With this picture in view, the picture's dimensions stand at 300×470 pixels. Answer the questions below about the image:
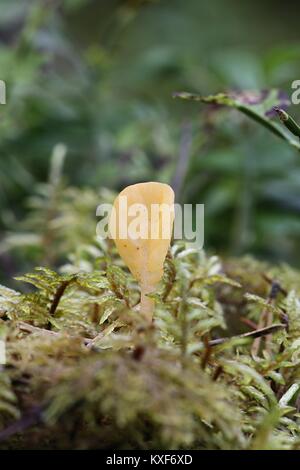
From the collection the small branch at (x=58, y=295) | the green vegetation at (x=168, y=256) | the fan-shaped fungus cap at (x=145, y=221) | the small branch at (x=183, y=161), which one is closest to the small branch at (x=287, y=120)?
the green vegetation at (x=168, y=256)

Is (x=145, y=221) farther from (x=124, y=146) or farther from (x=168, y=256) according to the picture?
(x=124, y=146)

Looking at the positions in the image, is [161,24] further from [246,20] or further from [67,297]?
[67,297]

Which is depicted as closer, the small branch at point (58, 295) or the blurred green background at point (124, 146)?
the small branch at point (58, 295)

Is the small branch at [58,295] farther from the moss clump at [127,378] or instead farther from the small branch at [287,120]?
the small branch at [287,120]

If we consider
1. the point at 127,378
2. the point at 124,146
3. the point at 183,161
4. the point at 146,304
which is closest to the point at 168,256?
the point at 146,304

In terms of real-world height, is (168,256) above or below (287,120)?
below

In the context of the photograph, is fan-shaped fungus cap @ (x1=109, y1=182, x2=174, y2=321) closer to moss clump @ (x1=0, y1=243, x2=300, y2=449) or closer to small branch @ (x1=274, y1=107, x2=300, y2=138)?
moss clump @ (x1=0, y1=243, x2=300, y2=449)

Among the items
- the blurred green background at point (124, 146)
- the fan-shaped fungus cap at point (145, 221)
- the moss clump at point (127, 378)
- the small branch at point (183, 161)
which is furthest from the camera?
the blurred green background at point (124, 146)
